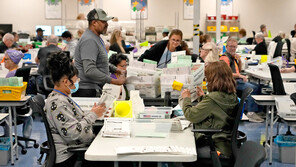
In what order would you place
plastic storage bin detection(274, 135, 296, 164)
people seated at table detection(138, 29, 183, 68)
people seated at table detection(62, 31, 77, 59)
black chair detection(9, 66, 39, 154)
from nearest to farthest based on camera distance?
plastic storage bin detection(274, 135, 296, 164) < people seated at table detection(138, 29, 183, 68) < black chair detection(9, 66, 39, 154) < people seated at table detection(62, 31, 77, 59)

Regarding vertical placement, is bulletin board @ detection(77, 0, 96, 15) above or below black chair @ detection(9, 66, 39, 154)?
above

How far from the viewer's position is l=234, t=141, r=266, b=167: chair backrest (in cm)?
141

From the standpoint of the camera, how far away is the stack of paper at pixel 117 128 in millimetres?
2514

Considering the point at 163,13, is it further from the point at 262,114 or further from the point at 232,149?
the point at 232,149

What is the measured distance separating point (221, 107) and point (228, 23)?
1238cm

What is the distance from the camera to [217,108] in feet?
9.52

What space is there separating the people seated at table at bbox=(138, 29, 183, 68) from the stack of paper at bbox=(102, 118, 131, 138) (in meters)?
2.08

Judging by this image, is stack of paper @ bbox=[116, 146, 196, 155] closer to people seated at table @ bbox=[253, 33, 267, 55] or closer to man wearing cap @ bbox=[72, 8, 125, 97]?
man wearing cap @ bbox=[72, 8, 125, 97]

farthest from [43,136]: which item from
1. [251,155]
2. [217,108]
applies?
[251,155]

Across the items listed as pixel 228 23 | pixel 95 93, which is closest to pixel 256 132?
pixel 95 93

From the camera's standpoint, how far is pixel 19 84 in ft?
14.3

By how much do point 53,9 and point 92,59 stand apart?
11.9m

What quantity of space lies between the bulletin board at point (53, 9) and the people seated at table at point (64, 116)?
41.6 feet

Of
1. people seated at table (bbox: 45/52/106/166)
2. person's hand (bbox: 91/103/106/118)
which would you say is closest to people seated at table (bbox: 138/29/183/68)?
person's hand (bbox: 91/103/106/118)
